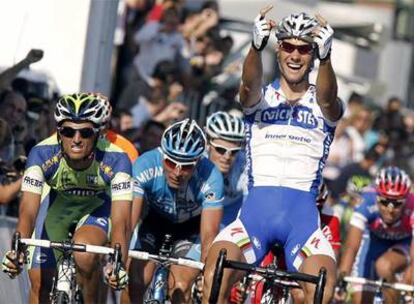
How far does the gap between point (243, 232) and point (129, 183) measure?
1.24 meters

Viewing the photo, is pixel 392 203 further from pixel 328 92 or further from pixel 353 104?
pixel 353 104

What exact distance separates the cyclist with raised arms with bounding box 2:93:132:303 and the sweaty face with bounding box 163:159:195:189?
568mm

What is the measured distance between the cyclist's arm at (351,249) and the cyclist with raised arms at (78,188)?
2.94m

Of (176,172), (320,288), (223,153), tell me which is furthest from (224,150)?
(320,288)

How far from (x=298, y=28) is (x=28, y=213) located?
2521mm

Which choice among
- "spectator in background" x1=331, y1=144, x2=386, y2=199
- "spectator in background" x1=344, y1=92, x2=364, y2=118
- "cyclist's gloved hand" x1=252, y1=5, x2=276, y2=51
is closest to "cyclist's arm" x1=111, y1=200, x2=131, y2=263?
"cyclist's gloved hand" x1=252, y1=5, x2=276, y2=51

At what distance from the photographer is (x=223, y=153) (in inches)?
610

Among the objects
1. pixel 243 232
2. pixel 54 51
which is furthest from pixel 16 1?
pixel 243 232

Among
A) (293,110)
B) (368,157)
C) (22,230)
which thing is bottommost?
(22,230)

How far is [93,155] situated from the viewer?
12484 mm

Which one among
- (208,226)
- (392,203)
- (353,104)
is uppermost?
(353,104)

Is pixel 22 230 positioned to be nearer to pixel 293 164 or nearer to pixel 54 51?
pixel 293 164

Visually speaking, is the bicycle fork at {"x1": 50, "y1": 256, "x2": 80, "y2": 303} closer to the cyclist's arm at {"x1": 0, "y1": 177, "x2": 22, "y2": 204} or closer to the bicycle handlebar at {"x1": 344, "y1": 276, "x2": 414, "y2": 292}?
the cyclist's arm at {"x1": 0, "y1": 177, "x2": 22, "y2": 204}

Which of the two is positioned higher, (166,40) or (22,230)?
(166,40)
